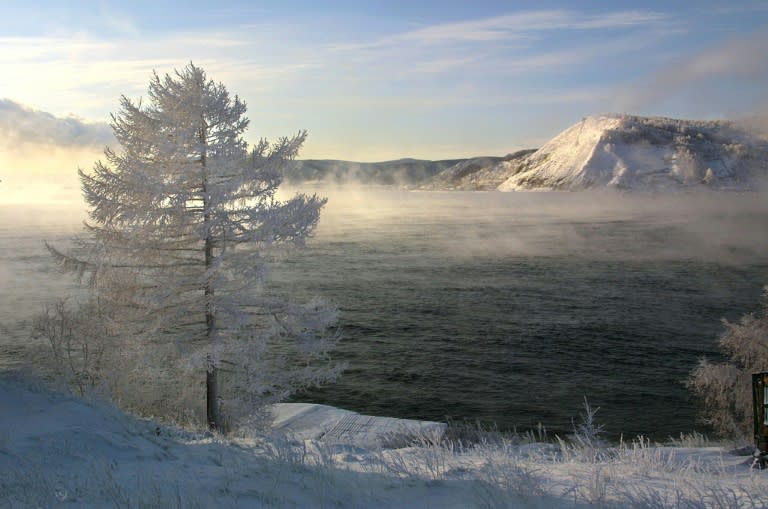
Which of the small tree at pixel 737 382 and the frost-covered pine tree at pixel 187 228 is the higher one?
the frost-covered pine tree at pixel 187 228

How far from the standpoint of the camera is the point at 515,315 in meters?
44.2

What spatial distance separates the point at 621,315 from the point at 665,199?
168 m

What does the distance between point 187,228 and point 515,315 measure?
1284 inches

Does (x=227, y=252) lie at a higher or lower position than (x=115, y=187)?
lower

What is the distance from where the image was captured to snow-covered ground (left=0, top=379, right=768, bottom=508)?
5.40 meters

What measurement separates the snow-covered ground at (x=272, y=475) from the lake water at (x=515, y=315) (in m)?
15.7

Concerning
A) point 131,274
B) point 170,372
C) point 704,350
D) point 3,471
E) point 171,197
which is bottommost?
point 704,350

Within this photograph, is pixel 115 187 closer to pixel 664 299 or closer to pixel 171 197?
pixel 171 197

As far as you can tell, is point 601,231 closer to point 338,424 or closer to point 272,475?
point 338,424

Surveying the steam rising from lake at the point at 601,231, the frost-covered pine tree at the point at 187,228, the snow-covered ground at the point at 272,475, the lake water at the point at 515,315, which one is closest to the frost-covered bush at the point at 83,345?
the frost-covered pine tree at the point at 187,228

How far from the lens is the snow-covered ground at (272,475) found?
5.40 m

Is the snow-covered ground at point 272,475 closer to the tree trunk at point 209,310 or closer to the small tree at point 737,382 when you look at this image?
the tree trunk at point 209,310

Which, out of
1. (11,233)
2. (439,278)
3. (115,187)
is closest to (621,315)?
(439,278)

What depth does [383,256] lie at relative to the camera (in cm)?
7625
